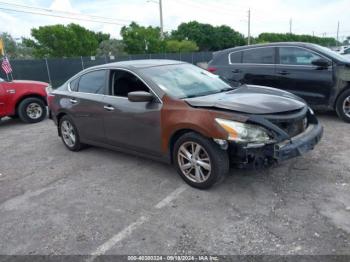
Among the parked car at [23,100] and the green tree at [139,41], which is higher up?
the green tree at [139,41]

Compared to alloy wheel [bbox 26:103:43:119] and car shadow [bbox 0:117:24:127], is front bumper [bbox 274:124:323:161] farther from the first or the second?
car shadow [bbox 0:117:24:127]

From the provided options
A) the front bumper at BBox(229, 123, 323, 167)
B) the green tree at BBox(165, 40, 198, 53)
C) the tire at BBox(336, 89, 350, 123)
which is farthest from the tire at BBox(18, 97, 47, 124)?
the green tree at BBox(165, 40, 198, 53)

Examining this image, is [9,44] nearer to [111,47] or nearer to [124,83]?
[111,47]

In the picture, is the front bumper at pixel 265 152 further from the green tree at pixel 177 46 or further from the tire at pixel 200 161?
the green tree at pixel 177 46

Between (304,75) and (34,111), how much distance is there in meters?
6.89

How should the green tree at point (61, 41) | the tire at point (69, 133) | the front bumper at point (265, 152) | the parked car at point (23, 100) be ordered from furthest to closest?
the green tree at point (61, 41)
the parked car at point (23, 100)
the tire at point (69, 133)
the front bumper at point (265, 152)

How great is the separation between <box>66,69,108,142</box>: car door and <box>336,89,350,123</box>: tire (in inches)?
174

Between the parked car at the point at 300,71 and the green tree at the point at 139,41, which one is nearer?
the parked car at the point at 300,71

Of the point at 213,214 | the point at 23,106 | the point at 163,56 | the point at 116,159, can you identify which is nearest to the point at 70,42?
the point at 163,56

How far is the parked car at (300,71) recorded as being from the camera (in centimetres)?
631

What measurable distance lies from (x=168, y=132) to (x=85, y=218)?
137cm

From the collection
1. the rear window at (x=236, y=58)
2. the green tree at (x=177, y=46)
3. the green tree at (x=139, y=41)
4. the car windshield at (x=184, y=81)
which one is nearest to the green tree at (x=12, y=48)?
the green tree at (x=139, y=41)

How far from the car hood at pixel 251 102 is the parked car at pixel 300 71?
247 cm

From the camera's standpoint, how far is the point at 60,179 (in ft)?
15.5
